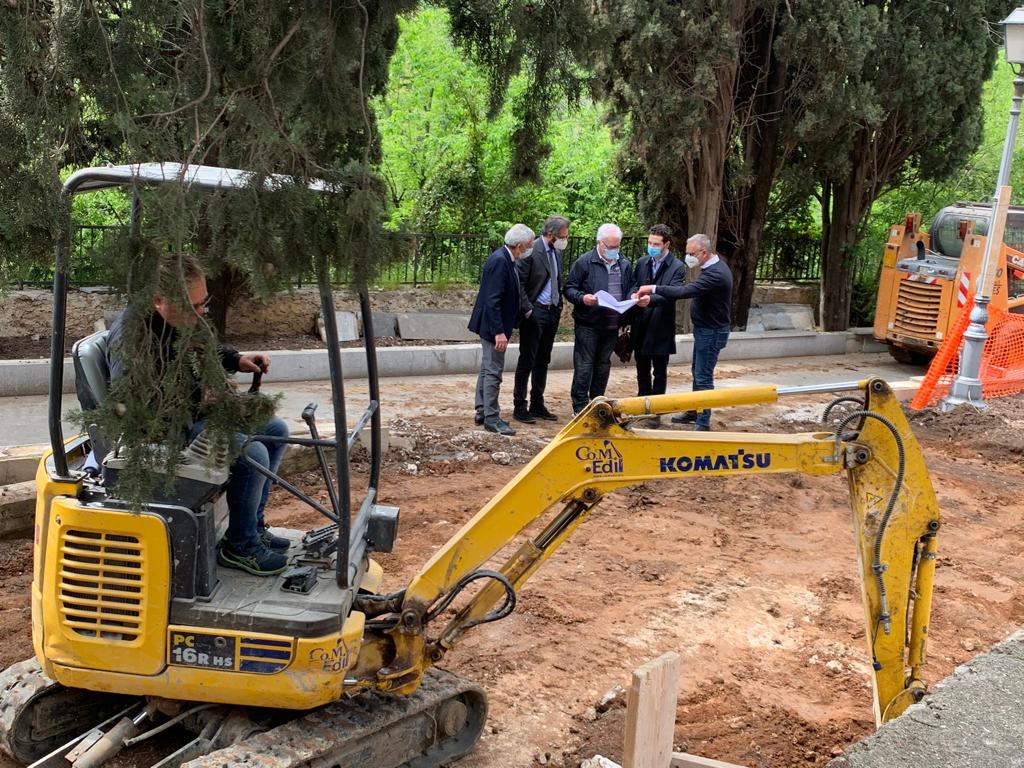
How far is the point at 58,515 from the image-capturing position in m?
3.91

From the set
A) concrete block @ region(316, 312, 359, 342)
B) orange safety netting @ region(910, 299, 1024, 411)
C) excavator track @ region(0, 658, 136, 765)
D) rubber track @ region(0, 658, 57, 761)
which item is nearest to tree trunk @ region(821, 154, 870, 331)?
orange safety netting @ region(910, 299, 1024, 411)

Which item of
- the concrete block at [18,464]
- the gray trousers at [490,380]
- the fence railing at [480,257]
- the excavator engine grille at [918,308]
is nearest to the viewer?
the concrete block at [18,464]

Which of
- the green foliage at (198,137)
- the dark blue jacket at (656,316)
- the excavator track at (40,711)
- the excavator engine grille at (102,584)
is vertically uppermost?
the green foliage at (198,137)

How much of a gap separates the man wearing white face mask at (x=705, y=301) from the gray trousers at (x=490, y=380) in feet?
4.60

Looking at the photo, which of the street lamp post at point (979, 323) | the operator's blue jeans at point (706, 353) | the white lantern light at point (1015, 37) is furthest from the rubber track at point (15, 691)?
the white lantern light at point (1015, 37)

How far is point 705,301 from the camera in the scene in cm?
995

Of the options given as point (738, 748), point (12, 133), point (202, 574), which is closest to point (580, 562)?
point (738, 748)

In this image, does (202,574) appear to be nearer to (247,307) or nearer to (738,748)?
(738,748)

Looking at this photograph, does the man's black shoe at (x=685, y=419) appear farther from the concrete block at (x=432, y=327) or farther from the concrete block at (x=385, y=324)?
the concrete block at (x=385, y=324)

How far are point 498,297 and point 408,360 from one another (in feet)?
9.52

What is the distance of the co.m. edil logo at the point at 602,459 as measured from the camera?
4.29 meters

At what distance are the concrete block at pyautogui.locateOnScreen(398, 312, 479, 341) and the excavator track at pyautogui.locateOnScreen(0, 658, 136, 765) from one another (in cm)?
909

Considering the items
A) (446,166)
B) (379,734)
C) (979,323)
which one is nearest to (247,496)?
(379,734)

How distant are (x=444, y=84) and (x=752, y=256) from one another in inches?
201
